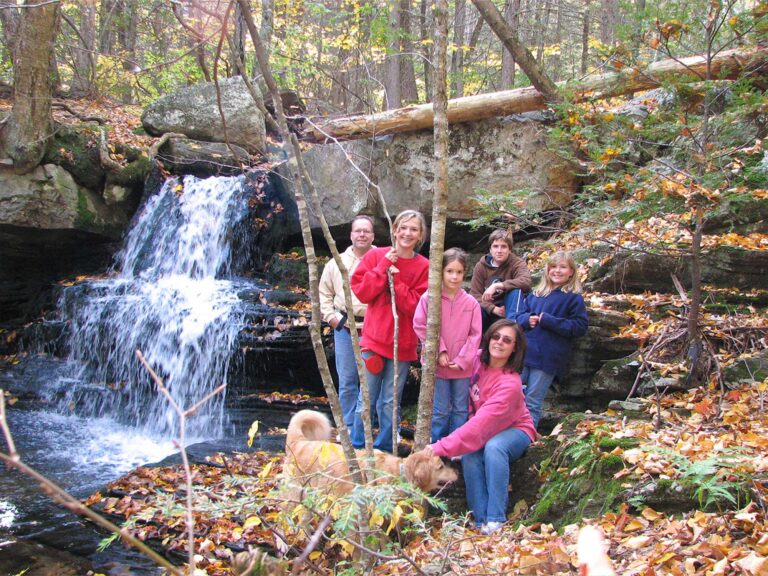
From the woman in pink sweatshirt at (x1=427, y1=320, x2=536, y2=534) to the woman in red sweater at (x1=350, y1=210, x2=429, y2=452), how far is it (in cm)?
73

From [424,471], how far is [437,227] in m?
1.57

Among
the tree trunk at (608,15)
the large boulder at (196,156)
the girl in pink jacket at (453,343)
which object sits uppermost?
the tree trunk at (608,15)

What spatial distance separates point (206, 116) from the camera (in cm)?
1166

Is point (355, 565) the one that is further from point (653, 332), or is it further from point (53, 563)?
point (653, 332)

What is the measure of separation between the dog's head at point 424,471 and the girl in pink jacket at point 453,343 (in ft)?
2.91

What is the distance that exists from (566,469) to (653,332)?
2102 mm

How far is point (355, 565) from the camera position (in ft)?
10.00

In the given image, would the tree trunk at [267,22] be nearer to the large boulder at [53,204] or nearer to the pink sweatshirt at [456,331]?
the large boulder at [53,204]

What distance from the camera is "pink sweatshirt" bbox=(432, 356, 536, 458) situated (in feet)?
13.4

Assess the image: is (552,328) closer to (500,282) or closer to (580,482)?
(500,282)

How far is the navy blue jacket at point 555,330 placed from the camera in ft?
16.5

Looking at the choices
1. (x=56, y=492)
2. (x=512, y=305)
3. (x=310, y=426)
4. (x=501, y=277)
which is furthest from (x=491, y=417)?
(x=56, y=492)

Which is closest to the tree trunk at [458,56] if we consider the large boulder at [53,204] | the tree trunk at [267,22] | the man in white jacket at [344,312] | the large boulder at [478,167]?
the tree trunk at [267,22]

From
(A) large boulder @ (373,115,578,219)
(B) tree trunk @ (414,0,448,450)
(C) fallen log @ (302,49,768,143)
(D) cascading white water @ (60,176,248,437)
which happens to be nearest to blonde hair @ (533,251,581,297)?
(B) tree trunk @ (414,0,448,450)
